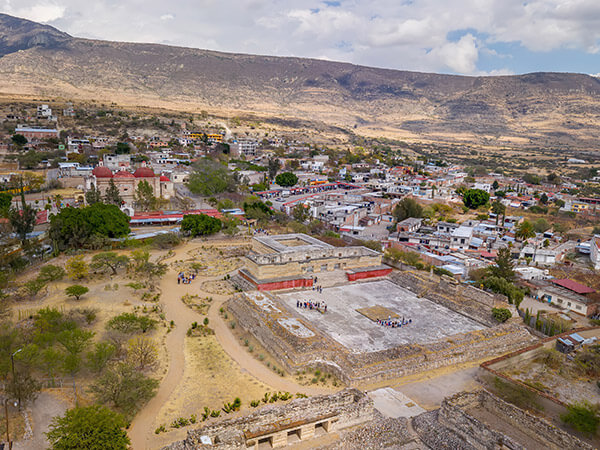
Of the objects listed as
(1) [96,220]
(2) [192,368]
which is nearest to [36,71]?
(1) [96,220]

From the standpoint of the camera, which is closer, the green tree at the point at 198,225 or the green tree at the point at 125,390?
the green tree at the point at 125,390

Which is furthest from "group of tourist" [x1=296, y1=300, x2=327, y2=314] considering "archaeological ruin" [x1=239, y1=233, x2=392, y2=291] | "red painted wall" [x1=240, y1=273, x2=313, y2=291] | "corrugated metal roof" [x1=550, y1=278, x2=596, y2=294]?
"corrugated metal roof" [x1=550, y1=278, x2=596, y2=294]

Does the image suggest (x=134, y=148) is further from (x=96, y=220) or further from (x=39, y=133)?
(x=96, y=220)

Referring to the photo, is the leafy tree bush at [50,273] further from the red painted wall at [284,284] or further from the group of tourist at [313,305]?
the group of tourist at [313,305]

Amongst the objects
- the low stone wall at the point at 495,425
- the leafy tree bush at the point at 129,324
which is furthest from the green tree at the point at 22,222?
the low stone wall at the point at 495,425

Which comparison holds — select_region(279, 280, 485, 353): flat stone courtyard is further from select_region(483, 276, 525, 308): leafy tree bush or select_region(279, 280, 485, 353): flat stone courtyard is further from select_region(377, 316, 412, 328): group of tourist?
select_region(483, 276, 525, 308): leafy tree bush

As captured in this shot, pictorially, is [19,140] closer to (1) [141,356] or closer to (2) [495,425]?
(1) [141,356]

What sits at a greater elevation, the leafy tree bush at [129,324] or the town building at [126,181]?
the town building at [126,181]
